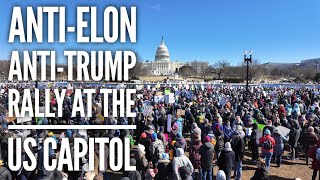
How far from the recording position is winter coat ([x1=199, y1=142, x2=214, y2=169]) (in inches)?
294

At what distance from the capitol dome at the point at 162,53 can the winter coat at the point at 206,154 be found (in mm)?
163398

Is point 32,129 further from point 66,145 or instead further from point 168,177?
point 168,177

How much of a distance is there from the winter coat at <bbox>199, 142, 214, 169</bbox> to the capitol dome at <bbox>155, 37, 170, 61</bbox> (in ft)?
536

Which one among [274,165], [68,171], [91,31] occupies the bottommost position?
[274,165]

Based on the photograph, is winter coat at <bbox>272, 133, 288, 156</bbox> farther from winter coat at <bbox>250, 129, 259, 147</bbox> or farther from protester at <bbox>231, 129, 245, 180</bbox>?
protester at <bbox>231, 129, 245, 180</bbox>

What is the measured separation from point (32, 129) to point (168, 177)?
4.90 metres

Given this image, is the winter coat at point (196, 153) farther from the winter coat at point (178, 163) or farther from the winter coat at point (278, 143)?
the winter coat at point (278, 143)

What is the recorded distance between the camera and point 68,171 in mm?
7250

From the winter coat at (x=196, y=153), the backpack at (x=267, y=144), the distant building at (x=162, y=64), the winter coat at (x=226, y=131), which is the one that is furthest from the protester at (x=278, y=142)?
the distant building at (x=162, y=64)

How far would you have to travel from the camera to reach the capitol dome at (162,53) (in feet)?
559

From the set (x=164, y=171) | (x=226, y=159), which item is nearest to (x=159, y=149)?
(x=164, y=171)

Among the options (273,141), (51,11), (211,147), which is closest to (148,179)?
(211,147)

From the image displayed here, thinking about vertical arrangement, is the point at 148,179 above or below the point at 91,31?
below

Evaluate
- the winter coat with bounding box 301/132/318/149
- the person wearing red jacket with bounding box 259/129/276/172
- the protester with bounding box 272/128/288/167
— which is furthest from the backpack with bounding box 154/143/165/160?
the winter coat with bounding box 301/132/318/149
